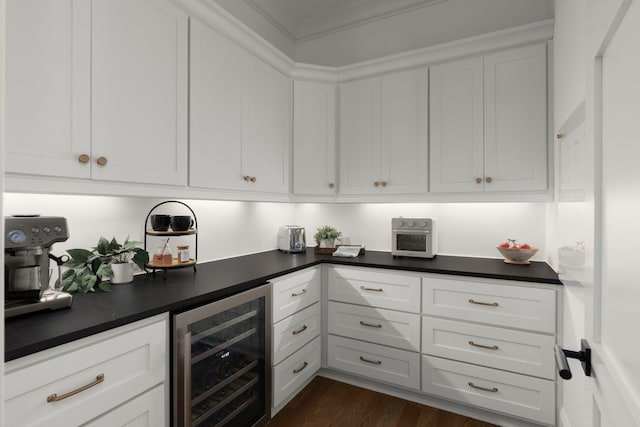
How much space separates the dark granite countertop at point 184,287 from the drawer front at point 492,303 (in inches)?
3.0

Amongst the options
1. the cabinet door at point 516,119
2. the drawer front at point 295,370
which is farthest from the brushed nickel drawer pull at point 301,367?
the cabinet door at point 516,119

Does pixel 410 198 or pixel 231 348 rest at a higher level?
pixel 410 198

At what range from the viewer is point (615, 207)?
24.0 inches

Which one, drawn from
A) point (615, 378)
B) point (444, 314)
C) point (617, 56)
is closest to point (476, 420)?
point (444, 314)

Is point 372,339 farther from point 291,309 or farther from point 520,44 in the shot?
point 520,44

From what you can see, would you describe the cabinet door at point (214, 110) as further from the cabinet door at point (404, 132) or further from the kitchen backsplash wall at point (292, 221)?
the cabinet door at point (404, 132)

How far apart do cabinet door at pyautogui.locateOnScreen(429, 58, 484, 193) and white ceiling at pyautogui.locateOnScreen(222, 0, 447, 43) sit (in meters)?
0.87

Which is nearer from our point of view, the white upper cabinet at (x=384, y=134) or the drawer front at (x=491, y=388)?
the drawer front at (x=491, y=388)

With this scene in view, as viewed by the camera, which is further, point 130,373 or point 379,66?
point 379,66

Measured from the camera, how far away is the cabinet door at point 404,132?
250cm

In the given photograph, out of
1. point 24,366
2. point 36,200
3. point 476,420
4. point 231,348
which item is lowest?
point 476,420

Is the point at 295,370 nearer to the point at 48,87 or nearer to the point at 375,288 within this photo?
the point at 375,288

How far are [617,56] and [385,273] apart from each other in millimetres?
1826

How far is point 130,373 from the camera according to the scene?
1.21m
